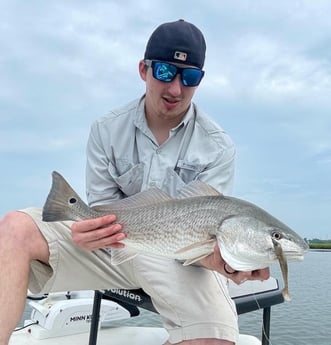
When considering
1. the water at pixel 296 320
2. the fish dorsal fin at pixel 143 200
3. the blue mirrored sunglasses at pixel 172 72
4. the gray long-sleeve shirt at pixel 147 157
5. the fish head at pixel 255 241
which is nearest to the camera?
the fish head at pixel 255 241

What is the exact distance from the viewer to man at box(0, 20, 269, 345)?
2.40m

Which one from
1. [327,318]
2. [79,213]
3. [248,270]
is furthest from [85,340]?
[327,318]

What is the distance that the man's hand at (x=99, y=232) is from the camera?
93.0 inches

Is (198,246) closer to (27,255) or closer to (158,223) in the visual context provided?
(158,223)

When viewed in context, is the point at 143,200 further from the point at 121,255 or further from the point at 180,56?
the point at 180,56

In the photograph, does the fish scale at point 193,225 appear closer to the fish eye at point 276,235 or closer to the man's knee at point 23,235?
the fish eye at point 276,235

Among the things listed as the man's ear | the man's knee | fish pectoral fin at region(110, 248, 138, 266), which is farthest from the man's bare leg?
the man's ear

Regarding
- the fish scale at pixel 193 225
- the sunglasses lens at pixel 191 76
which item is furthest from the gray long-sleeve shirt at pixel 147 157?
the fish scale at pixel 193 225

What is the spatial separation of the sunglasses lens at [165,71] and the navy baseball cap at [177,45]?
0.18ft

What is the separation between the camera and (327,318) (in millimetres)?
9719

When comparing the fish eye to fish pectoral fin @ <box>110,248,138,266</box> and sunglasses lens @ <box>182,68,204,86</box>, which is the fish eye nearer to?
fish pectoral fin @ <box>110,248,138,266</box>

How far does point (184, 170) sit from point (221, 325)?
3.16 ft

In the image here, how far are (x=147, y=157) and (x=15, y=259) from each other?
3.46 ft

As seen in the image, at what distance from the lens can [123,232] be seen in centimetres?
244
